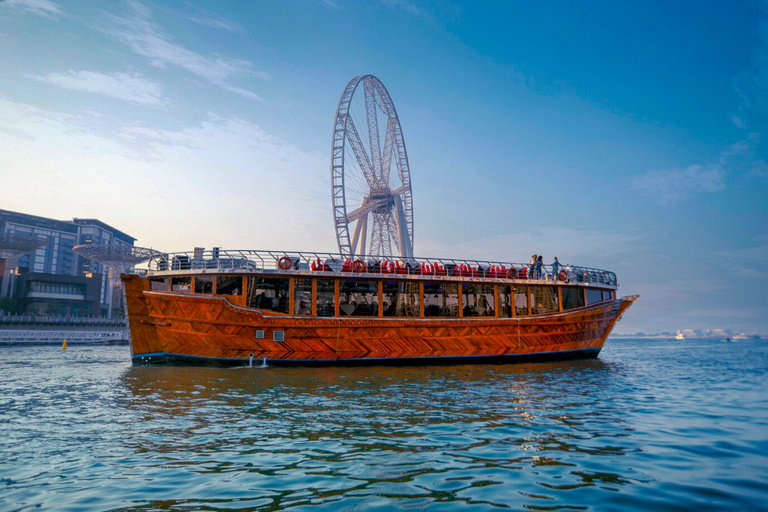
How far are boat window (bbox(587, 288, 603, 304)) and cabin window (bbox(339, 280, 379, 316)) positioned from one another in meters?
13.2

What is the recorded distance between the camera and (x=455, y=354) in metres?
24.8

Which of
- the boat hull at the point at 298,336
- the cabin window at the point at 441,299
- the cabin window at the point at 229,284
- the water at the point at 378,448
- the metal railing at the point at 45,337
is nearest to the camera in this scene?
the water at the point at 378,448

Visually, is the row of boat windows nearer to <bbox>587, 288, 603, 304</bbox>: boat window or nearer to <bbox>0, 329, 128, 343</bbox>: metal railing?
<bbox>587, 288, 603, 304</bbox>: boat window

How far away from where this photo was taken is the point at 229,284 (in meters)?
23.1

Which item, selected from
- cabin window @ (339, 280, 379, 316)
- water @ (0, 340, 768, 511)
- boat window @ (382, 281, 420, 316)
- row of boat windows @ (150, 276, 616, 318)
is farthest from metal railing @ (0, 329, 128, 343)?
boat window @ (382, 281, 420, 316)

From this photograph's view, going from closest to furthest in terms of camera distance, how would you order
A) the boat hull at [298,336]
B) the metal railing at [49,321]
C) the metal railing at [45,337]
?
the boat hull at [298,336], the metal railing at [45,337], the metal railing at [49,321]

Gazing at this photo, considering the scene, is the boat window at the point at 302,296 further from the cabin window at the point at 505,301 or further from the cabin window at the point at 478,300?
the cabin window at the point at 505,301

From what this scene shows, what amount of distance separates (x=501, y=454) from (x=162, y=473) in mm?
4917

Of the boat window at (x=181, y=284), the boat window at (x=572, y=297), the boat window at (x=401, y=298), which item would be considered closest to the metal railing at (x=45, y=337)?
the boat window at (x=181, y=284)

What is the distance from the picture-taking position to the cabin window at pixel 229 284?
23016mm

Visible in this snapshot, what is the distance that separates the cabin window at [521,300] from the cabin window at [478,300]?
1.37m

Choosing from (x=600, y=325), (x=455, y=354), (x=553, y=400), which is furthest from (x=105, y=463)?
(x=600, y=325)

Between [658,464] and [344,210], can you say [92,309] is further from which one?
[658,464]

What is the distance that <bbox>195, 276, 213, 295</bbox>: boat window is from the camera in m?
23.3
